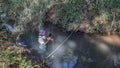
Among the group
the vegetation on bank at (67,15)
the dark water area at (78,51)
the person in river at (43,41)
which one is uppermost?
the vegetation on bank at (67,15)

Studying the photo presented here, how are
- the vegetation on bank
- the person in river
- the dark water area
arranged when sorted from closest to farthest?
the dark water area, the person in river, the vegetation on bank

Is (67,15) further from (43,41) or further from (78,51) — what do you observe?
(43,41)

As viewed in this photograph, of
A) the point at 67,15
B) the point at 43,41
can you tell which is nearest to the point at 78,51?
the point at 43,41

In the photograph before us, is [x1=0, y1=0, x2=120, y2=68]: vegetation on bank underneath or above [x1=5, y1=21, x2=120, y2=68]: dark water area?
above

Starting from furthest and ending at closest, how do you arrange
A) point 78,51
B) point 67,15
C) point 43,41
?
point 67,15 → point 78,51 → point 43,41

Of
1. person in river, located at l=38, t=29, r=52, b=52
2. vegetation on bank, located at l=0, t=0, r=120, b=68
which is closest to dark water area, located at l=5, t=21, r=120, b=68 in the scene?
person in river, located at l=38, t=29, r=52, b=52

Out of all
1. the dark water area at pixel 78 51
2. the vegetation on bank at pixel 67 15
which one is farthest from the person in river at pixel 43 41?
the vegetation on bank at pixel 67 15

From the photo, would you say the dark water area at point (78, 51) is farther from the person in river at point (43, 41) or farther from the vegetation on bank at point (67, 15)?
the vegetation on bank at point (67, 15)

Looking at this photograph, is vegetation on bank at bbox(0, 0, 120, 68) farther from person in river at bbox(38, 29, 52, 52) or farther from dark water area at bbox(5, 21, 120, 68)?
person in river at bbox(38, 29, 52, 52)

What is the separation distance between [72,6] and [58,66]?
4.41 m

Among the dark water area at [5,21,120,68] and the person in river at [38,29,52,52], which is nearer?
the dark water area at [5,21,120,68]

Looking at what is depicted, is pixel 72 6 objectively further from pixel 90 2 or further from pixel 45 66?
pixel 45 66

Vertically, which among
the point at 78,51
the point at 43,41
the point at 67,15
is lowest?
the point at 78,51

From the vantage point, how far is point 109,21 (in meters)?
13.4
